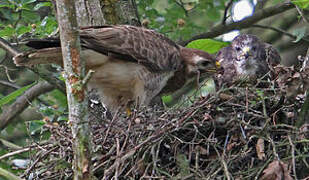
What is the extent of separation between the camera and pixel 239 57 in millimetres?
5586

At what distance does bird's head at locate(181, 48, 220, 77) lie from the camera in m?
A: 5.01

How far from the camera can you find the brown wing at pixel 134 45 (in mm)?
4297

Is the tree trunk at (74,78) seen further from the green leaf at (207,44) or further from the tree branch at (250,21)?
the tree branch at (250,21)

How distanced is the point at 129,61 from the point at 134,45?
0.14 metres

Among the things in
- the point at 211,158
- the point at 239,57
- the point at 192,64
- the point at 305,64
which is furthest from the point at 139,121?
the point at 239,57

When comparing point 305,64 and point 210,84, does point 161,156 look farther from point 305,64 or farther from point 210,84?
point 210,84

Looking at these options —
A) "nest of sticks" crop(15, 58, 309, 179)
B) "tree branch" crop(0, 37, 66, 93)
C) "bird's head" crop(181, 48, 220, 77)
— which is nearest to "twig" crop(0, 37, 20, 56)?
"tree branch" crop(0, 37, 66, 93)

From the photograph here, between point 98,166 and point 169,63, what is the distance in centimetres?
129

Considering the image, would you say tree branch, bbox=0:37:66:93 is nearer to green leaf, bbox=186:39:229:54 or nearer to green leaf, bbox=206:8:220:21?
green leaf, bbox=186:39:229:54

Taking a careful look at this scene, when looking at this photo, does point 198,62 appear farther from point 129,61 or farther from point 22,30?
point 22,30

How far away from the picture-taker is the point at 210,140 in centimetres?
393

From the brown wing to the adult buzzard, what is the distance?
745mm

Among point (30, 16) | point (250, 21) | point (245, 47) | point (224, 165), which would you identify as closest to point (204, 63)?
point (245, 47)

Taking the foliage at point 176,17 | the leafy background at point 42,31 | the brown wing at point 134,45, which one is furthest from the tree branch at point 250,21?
the brown wing at point 134,45
